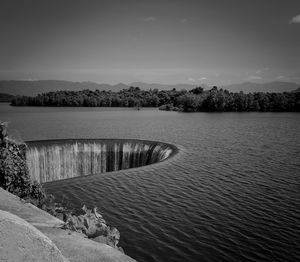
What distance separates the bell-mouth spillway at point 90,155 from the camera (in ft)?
94.9

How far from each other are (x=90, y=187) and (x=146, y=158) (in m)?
11.6

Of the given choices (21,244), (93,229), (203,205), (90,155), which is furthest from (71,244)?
(90,155)

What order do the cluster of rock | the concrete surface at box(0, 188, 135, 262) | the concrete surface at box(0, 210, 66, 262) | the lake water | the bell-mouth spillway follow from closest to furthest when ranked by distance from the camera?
the concrete surface at box(0, 210, 66, 262), the concrete surface at box(0, 188, 135, 262), the cluster of rock, the lake water, the bell-mouth spillway

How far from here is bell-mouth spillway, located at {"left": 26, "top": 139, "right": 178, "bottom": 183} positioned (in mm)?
28922

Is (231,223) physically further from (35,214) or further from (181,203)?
(35,214)

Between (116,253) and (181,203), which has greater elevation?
(116,253)

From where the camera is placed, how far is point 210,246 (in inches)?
507

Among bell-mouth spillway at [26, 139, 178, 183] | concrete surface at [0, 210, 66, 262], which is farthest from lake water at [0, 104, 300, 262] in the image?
concrete surface at [0, 210, 66, 262]

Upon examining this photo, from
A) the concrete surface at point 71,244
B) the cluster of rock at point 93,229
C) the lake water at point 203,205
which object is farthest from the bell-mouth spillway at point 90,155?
the cluster of rock at point 93,229

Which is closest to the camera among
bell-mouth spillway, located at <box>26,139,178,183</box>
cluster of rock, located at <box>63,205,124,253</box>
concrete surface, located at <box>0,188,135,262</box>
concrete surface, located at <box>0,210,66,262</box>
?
concrete surface, located at <box>0,210,66,262</box>

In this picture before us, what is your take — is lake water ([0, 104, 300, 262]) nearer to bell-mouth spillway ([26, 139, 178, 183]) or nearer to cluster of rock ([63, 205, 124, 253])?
cluster of rock ([63, 205, 124, 253])

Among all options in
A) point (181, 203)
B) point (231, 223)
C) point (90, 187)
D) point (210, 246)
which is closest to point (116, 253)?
point (210, 246)

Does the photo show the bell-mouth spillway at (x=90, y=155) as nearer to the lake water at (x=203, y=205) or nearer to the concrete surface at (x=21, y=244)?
the lake water at (x=203, y=205)

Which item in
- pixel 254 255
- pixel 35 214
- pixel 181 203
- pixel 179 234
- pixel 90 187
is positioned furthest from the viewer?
pixel 90 187
